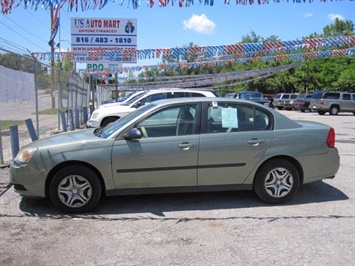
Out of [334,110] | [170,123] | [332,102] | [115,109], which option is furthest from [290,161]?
[334,110]

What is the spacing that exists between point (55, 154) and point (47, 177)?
0.33 m

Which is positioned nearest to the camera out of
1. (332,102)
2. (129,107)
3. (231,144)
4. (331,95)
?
(231,144)

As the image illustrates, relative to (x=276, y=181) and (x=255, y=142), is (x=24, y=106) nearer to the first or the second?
(x=255, y=142)

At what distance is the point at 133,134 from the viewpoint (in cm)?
539

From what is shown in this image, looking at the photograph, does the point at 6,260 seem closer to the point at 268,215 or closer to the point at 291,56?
the point at 268,215

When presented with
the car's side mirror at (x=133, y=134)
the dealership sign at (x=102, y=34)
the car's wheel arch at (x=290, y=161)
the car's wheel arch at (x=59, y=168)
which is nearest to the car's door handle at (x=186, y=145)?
the car's side mirror at (x=133, y=134)

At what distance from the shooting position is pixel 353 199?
245 inches

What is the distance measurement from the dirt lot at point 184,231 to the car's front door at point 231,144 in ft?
1.54

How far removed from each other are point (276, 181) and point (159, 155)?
1797mm

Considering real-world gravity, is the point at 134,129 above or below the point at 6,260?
above

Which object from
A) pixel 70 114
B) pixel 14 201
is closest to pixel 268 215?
pixel 14 201

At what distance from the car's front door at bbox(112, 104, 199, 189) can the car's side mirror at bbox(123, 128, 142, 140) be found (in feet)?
0.20

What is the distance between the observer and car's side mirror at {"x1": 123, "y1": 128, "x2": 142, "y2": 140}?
5.39 metres

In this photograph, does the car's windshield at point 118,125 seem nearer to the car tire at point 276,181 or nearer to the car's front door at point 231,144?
the car's front door at point 231,144
